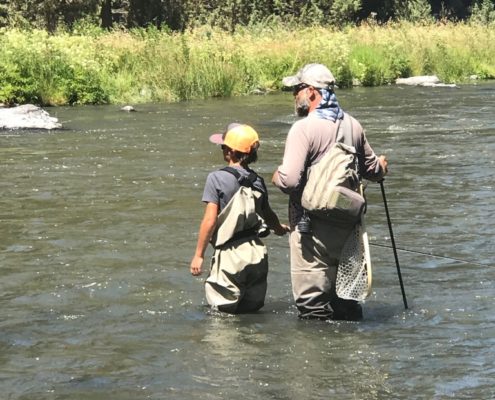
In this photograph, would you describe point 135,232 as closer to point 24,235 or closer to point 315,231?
point 24,235

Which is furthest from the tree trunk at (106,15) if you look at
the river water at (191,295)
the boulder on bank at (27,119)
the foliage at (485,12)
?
the river water at (191,295)

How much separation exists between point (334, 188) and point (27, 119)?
43.3ft

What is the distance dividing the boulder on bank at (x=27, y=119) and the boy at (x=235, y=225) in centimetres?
1201

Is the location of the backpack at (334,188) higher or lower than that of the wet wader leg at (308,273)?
higher

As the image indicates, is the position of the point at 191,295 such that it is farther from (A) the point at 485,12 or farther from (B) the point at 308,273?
(A) the point at 485,12

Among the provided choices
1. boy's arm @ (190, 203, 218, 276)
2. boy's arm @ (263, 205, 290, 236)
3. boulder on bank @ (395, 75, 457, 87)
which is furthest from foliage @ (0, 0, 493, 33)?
boy's arm @ (190, 203, 218, 276)

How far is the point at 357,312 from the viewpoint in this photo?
659 centimetres

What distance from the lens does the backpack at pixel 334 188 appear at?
19.4 ft

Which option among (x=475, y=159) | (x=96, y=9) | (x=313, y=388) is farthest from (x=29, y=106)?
(x=96, y=9)

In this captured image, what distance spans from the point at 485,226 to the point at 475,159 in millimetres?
4542

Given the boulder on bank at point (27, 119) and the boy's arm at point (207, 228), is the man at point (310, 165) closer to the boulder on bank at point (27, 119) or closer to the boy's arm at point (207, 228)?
the boy's arm at point (207, 228)

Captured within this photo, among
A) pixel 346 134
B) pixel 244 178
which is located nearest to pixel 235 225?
pixel 244 178

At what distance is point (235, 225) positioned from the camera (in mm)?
6328

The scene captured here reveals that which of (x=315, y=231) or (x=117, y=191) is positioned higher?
(x=315, y=231)
